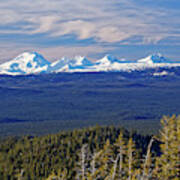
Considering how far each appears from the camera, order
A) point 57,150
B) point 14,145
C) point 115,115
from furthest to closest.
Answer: point 115,115, point 14,145, point 57,150

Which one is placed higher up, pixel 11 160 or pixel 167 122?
pixel 167 122

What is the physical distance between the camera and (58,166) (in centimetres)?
3922

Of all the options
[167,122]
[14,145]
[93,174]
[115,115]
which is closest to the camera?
[93,174]

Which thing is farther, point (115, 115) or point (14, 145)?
point (115, 115)

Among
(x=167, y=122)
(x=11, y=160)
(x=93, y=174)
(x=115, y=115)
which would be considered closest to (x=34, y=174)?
(x=11, y=160)

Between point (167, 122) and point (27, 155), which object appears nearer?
point (167, 122)

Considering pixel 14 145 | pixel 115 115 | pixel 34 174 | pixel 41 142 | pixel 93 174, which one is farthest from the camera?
pixel 115 115

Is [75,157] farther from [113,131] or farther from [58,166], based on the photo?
[113,131]

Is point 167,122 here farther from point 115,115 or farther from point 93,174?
point 115,115

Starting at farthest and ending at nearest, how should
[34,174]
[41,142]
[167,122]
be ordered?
1. [41,142]
2. [34,174]
3. [167,122]

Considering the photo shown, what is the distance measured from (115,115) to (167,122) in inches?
6382

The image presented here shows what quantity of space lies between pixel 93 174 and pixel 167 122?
7.46m

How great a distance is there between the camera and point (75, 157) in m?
40.3

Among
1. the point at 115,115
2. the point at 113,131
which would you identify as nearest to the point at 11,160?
the point at 113,131
